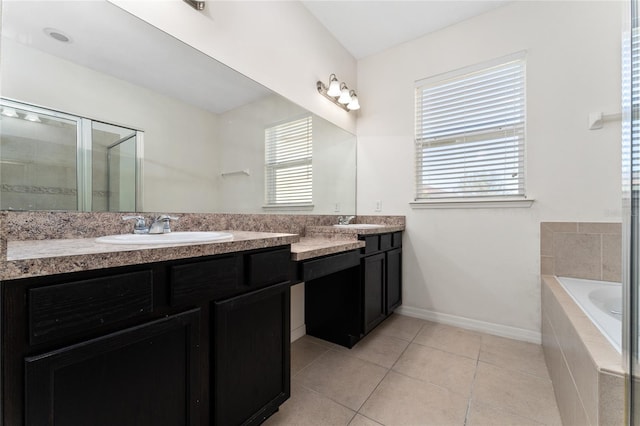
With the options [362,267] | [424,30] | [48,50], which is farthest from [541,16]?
[48,50]

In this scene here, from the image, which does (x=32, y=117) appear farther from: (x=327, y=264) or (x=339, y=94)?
(x=339, y=94)

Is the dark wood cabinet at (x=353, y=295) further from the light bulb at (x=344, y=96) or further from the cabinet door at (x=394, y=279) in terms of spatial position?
the light bulb at (x=344, y=96)

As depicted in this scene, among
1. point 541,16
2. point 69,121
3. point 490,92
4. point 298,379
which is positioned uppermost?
point 541,16

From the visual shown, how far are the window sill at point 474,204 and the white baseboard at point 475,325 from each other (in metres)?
0.95

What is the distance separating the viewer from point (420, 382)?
1.57 meters

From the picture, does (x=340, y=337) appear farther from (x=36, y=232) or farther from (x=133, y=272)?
(x=36, y=232)

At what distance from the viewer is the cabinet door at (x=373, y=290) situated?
1959 millimetres

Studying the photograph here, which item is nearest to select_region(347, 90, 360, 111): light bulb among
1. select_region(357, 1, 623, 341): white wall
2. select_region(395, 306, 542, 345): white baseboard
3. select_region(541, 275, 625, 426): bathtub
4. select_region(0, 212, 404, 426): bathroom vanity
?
select_region(357, 1, 623, 341): white wall

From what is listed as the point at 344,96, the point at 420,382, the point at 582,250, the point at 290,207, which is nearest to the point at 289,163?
the point at 290,207

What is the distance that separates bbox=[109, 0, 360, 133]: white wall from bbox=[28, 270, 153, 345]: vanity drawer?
3.88 ft

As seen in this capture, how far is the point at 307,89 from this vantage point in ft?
7.36

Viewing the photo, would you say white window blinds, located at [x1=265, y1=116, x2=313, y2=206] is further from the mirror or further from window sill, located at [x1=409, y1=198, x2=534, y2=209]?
window sill, located at [x1=409, y1=198, x2=534, y2=209]

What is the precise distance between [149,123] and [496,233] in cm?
248

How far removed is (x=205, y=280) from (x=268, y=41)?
1697mm
